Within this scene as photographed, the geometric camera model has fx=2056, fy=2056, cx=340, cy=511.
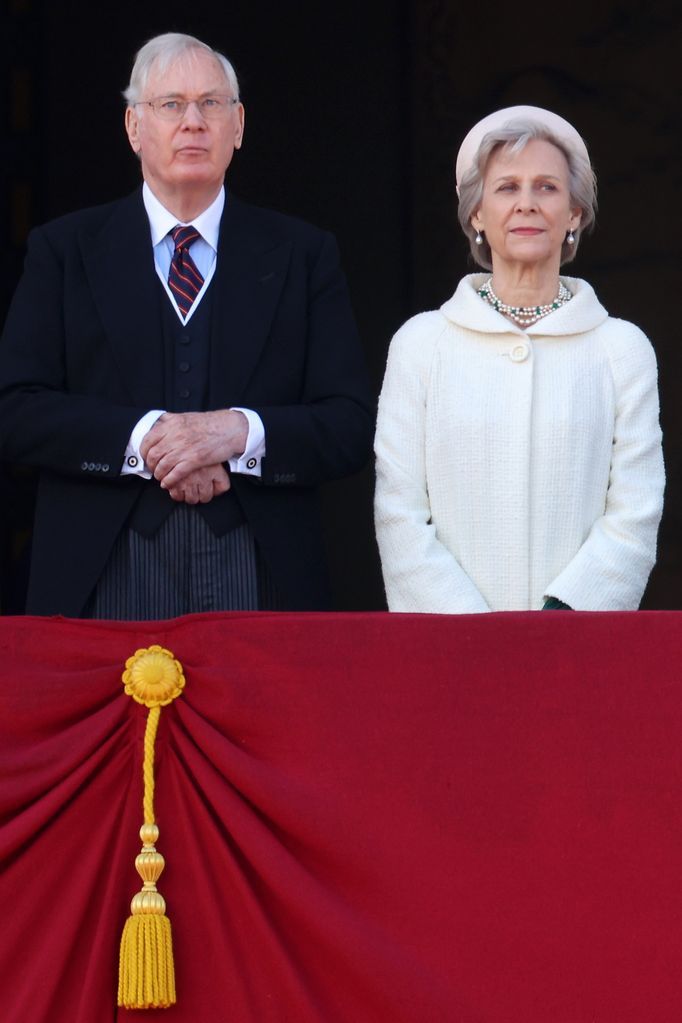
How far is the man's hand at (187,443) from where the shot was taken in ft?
10.5

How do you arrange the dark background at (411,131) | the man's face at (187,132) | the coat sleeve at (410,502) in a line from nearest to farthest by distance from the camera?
1. the coat sleeve at (410,502)
2. the man's face at (187,132)
3. the dark background at (411,131)

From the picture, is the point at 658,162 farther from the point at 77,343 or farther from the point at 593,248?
the point at 77,343

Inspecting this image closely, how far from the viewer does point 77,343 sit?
338 centimetres

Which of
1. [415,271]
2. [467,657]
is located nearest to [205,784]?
[467,657]

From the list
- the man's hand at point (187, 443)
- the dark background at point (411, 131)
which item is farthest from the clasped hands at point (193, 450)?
the dark background at point (411, 131)

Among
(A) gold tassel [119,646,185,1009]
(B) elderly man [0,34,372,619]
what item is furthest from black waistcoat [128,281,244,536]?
(A) gold tassel [119,646,185,1009]

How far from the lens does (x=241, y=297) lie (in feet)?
11.2

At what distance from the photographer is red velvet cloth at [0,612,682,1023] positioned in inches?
103

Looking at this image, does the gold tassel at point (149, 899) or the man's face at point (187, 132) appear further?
the man's face at point (187, 132)

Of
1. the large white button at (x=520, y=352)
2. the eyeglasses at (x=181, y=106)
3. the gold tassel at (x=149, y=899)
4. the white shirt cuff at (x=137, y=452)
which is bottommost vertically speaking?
the gold tassel at (x=149, y=899)

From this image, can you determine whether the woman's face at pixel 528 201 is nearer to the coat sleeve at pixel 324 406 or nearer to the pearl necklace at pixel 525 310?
the pearl necklace at pixel 525 310

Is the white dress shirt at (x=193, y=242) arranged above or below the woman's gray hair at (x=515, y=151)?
below

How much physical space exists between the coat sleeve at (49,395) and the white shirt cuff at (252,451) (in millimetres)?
172

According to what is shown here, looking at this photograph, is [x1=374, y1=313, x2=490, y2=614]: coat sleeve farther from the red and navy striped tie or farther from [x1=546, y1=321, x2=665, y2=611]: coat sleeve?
the red and navy striped tie
